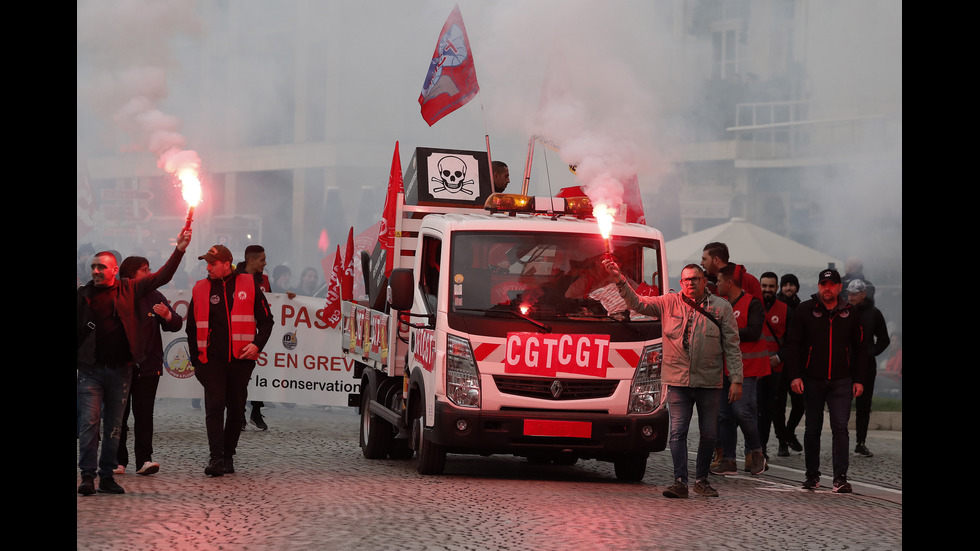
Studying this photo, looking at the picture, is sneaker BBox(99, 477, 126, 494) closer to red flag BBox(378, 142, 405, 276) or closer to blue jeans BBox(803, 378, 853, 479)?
red flag BBox(378, 142, 405, 276)

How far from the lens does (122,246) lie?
3919 cm

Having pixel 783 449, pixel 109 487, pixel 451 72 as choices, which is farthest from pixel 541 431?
pixel 451 72

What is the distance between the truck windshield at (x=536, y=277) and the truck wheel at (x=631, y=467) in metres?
1.26

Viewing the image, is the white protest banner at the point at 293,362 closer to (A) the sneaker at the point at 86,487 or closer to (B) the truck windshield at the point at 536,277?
(B) the truck windshield at the point at 536,277

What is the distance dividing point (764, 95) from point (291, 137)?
15.5 meters

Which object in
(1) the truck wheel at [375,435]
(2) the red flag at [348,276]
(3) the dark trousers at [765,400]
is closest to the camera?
(1) the truck wheel at [375,435]

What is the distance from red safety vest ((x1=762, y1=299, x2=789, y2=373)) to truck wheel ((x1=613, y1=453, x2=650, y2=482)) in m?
2.59

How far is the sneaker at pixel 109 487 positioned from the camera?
9852 mm

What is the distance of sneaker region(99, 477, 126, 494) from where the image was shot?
9.85m

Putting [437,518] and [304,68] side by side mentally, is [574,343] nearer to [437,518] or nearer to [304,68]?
[437,518]

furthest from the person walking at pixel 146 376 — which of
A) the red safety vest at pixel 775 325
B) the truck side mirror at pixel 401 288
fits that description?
the red safety vest at pixel 775 325
